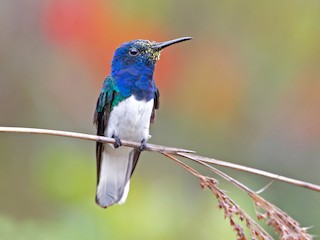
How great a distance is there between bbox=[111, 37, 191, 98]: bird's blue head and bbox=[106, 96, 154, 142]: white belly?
5cm

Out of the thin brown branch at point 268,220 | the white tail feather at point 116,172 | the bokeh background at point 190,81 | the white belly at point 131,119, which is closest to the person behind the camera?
the thin brown branch at point 268,220

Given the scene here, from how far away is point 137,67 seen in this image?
2701mm

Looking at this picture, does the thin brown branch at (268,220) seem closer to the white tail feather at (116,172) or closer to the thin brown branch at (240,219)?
the thin brown branch at (240,219)

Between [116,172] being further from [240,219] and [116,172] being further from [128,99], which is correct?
[240,219]

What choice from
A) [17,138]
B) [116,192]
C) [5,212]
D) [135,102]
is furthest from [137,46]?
[17,138]

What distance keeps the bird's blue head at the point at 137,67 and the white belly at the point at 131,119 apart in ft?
0.16

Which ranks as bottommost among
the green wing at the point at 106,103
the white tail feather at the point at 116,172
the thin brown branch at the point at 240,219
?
the white tail feather at the point at 116,172

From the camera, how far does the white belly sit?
2639 millimetres

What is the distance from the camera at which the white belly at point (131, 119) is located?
8.66ft

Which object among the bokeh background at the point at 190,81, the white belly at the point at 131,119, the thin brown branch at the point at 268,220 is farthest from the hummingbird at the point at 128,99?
the thin brown branch at the point at 268,220

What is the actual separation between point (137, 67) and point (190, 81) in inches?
74.9

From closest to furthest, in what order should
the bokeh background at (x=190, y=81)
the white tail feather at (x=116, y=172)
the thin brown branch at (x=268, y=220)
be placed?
1. the thin brown branch at (x=268, y=220)
2. the white tail feather at (x=116, y=172)
3. the bokeh background at (x=190, y=81)

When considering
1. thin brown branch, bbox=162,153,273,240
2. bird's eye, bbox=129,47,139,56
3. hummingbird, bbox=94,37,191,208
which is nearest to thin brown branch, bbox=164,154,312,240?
thin brown branch, bbox=162,153,273,240

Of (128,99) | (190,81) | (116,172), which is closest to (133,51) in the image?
(128,99)
